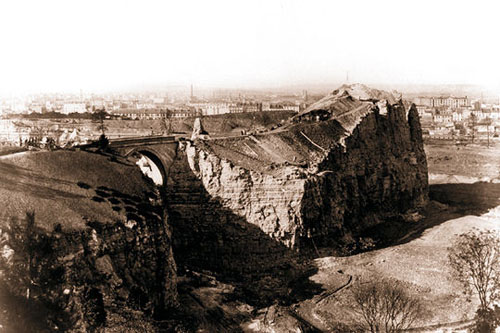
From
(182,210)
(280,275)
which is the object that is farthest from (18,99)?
(280,275)

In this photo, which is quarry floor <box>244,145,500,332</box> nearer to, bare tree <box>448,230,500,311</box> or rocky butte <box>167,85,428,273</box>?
bare tree <box>448,230,500,311</box>

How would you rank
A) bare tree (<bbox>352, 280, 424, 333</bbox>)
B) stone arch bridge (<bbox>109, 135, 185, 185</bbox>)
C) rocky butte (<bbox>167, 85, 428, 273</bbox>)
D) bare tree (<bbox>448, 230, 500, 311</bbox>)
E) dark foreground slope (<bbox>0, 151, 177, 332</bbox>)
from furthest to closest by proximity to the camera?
rocky butte (<bbox>167, 85, 428, 273</bbox>) < stone arch bridge (<bbox>109, 135, 185, 185</bbox>) < bare tree (<bbox>448, 230, 500, 311</bbox>) < bare tree (<bbox>352, 280, 424, 333</bbox>) < dark foreground slope (<bbox>0, 151, 177, 332</bbox>)

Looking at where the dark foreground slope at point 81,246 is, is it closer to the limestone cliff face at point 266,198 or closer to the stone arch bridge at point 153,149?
the stone arch bridge at point 153,149

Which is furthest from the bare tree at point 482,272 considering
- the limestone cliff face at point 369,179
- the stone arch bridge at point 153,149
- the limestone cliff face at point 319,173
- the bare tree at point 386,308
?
the stone arch bridge at point 153,149

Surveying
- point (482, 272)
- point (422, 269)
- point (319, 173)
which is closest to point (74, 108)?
point (319, 173)

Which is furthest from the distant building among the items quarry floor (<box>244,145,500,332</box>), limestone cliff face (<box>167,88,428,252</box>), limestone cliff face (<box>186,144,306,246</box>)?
limestone cliff face (<box>186,144,306,246</box>)
